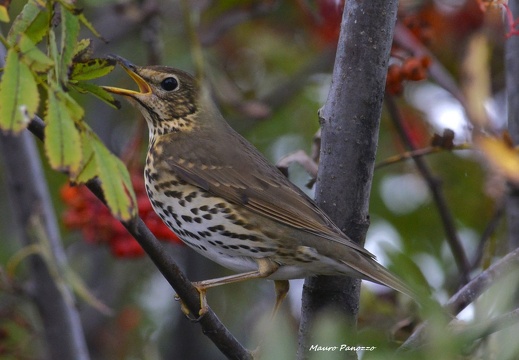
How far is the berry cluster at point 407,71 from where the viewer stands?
3.76m

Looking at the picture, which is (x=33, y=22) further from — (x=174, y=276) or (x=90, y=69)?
(x=174, y=276)

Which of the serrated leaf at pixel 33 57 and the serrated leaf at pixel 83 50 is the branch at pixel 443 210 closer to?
the serrated leaf at pixel 83 50

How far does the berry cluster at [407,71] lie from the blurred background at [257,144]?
0.38 metres

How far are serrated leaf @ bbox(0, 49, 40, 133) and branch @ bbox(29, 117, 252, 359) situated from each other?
0.20 meters

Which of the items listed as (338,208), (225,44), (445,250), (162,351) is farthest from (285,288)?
(225,44)

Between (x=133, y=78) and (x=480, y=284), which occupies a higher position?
(x=133, y=78)

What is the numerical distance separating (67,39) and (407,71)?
1.95 m

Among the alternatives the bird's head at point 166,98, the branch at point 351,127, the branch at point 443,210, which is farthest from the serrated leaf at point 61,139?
the branch at point 443,210

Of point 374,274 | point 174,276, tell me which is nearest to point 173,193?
point 374,274

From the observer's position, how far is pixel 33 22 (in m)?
2.29

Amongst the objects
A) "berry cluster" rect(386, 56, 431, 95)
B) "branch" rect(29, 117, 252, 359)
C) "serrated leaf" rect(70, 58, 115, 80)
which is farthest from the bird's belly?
"serrated leaf" rect(70, 58, 115, 80)

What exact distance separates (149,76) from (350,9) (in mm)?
1338

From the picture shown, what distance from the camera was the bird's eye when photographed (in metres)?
4.07

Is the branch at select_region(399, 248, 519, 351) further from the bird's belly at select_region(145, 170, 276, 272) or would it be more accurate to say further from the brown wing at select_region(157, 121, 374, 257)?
the bird's belly at select_region(145, 170, 276, 272)
